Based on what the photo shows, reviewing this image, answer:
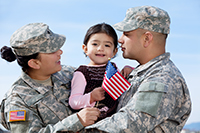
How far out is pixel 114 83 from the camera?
5.16 m

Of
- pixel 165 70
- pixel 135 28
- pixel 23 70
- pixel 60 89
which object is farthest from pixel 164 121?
pixel 23 70

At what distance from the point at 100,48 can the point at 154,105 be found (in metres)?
1.66

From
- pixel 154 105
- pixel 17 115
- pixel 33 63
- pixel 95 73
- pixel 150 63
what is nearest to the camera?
pixel 154 105

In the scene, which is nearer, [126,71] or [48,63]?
[48,63]

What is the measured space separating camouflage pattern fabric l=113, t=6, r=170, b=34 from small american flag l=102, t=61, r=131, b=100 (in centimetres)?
77

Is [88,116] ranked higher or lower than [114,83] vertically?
lower

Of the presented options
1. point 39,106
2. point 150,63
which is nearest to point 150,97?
point 150,63

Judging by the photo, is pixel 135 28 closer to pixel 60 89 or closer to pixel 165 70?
pixel 165 70

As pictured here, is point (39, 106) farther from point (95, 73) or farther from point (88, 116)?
point (95, 73)

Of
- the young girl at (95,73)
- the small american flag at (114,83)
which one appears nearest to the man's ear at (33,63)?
the young girl at (95,73)

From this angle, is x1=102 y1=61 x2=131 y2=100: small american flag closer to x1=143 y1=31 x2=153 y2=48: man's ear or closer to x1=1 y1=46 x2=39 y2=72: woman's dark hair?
x1=143 y1=31 x2=153 y2=48: man's ear

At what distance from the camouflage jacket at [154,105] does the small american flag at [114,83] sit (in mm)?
208

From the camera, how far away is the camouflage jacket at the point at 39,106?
4.70 meters

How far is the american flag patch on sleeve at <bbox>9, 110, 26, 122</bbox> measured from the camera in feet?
15.9
